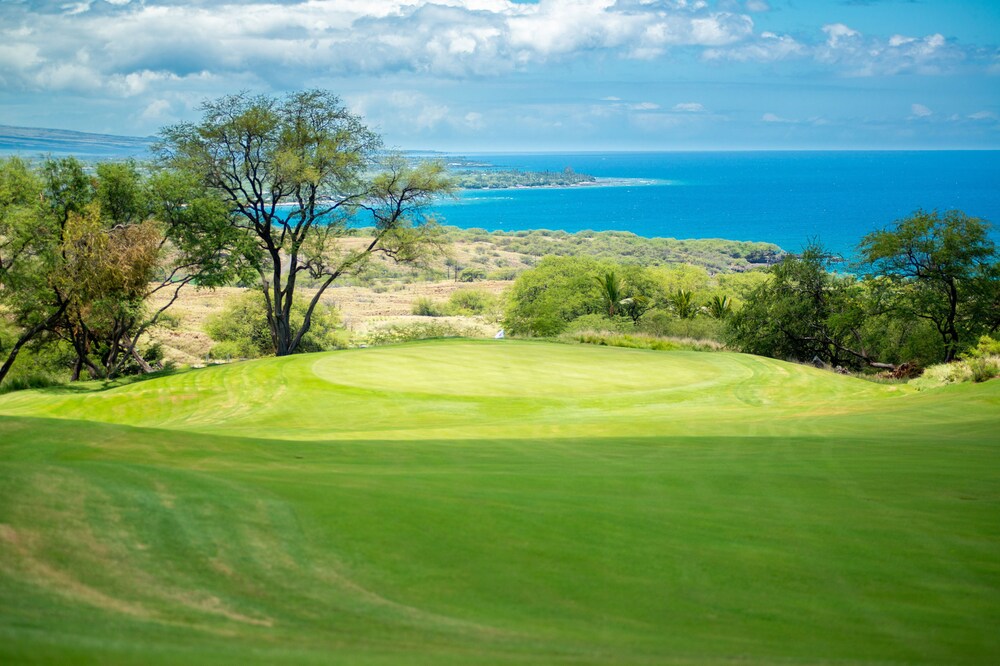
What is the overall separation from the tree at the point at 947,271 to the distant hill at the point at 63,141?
2133 inches

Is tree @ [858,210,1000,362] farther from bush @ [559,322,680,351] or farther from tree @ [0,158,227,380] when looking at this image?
tree @ [0,158,227,380]

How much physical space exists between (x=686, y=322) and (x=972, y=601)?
4026cm

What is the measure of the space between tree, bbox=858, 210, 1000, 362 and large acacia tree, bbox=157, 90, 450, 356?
20872 millimetres

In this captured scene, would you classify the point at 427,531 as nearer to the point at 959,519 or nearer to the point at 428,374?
the point at 959,519

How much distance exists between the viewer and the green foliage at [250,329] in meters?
53.3

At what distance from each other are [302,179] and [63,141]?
58680 millimetres

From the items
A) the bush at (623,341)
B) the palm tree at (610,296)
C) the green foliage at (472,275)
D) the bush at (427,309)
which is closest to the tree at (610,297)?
the palm tree at (610,296)

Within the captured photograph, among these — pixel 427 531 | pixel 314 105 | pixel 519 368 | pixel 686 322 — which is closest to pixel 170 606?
pixel 427 531

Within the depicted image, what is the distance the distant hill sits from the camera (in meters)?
64.0

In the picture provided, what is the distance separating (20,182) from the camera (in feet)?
84.7

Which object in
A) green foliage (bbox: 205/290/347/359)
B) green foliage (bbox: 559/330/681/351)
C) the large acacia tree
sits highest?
the large acacia tree

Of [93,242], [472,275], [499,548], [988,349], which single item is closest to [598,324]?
[988,349]

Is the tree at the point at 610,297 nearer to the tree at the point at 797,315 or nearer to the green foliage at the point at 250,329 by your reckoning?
the tree at the point at 797,315

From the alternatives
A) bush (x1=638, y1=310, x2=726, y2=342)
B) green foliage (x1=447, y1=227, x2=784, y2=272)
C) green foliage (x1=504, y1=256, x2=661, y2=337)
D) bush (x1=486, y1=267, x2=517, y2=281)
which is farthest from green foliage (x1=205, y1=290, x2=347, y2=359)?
green foliage (x1=447, y1=227, x2=784, y2=272)
